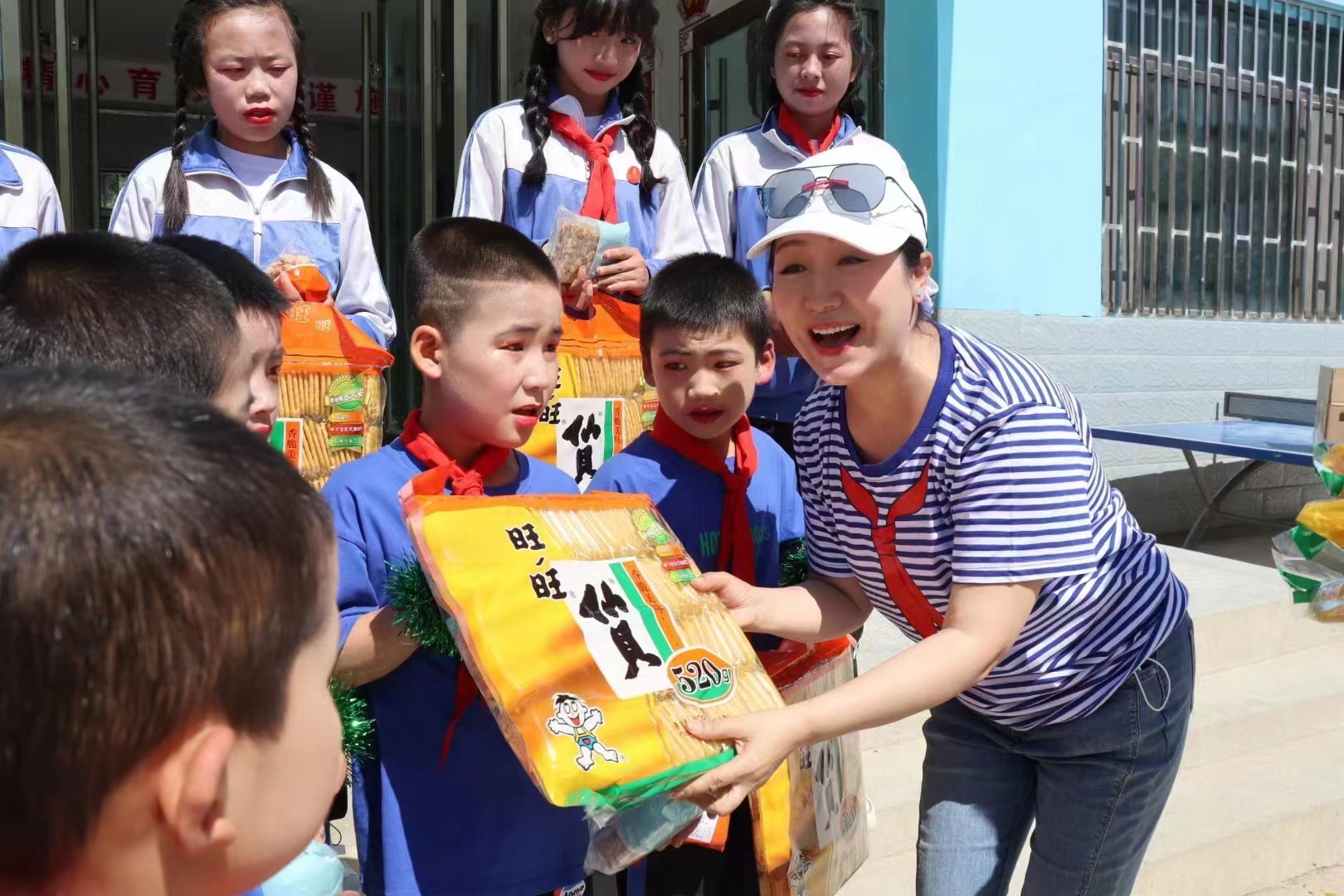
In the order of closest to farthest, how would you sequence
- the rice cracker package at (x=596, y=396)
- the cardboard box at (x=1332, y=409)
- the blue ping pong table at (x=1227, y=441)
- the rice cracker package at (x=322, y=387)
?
the cardboard box at (x=1332, y=409) < the rice cracker package at (x=322, y=387) < the rice cracker package at (x=596, y=396) < the blue ping pong table at (x=1227, y=441)

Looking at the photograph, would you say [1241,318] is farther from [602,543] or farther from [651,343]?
[602,543]

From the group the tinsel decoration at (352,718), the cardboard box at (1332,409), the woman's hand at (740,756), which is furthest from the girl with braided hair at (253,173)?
the cardboard box at (1332,409)

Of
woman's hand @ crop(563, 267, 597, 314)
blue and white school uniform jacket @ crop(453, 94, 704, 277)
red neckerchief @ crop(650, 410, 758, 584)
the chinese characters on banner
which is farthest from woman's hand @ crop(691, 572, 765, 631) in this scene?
the chinese characters on banner

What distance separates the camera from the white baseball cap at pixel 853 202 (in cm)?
172

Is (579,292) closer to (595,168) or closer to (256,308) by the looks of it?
(595,168)

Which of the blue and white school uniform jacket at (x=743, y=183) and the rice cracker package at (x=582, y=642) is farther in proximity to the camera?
the blue and white school uniform jacket at (x=743, y=183)

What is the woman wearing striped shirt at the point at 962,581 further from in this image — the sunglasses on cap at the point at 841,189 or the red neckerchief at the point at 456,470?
the red neckerchief at the point at 456,470

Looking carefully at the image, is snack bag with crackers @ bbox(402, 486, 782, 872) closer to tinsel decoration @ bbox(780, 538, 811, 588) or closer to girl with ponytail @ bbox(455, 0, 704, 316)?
tinsel decoration @ bbox(780, 538, 811, 588)

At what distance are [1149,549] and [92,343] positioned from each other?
1.61 meters

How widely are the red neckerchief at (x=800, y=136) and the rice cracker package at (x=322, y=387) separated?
1382 mm

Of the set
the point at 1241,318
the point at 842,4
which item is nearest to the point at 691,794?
the point at 842,4

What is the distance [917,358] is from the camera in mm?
1812

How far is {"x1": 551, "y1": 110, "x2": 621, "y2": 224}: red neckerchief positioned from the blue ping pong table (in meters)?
3.45

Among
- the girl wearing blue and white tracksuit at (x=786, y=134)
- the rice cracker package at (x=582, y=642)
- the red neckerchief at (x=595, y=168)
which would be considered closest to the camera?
the rice cracker package at (x=582, y=642)
